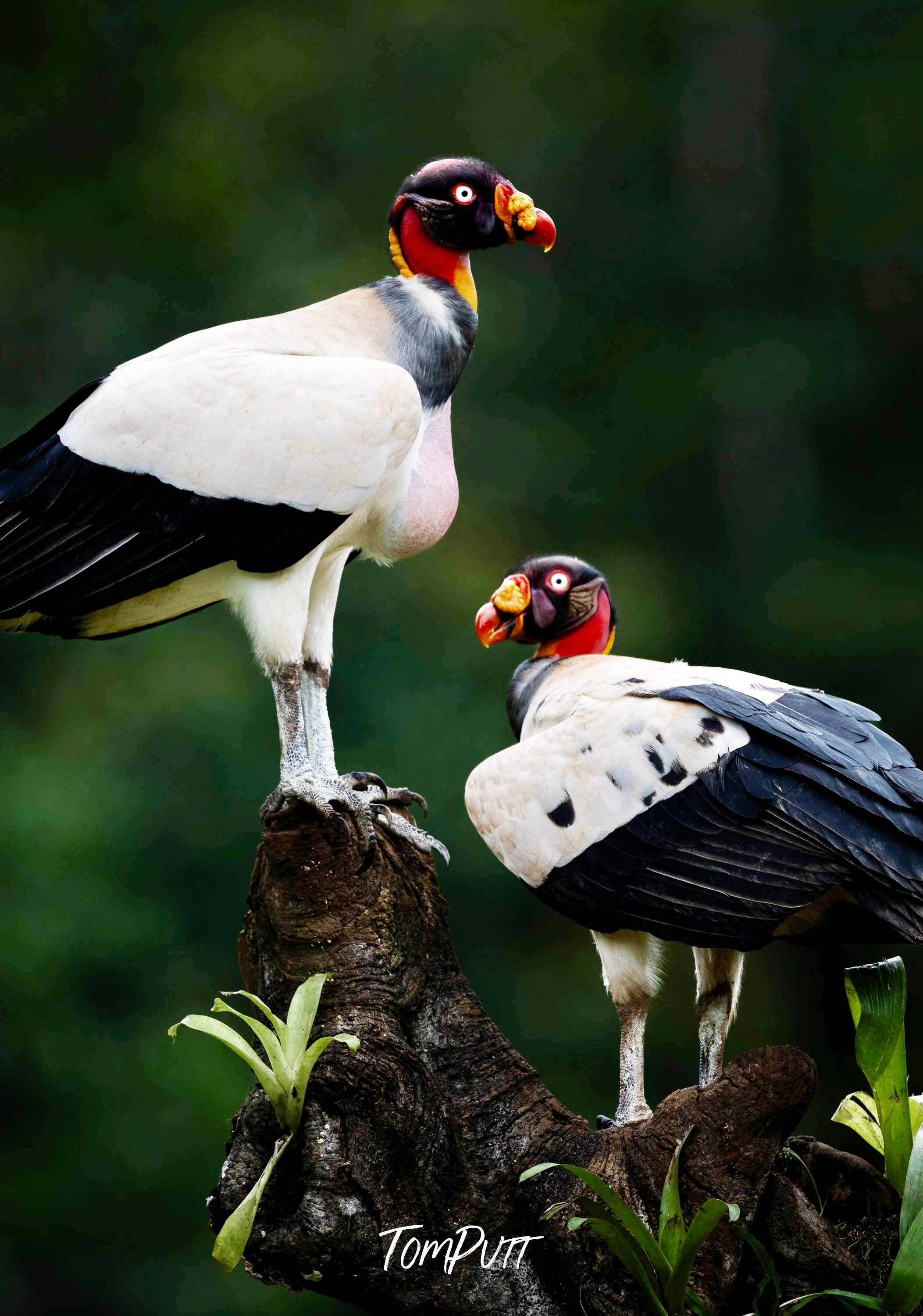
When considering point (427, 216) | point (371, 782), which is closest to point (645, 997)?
point (371, 782)

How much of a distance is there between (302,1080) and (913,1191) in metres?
1.13

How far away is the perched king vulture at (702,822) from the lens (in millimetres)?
2566

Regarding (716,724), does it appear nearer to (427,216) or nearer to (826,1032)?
(427,216)

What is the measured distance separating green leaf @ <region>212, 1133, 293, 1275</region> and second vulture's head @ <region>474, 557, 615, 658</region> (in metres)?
1.35

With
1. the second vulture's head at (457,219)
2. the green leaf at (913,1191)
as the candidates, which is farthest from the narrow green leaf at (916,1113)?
the second vulture's head at (457,219)

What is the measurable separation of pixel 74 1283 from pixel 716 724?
5.80m

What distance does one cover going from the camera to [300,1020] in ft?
8.57

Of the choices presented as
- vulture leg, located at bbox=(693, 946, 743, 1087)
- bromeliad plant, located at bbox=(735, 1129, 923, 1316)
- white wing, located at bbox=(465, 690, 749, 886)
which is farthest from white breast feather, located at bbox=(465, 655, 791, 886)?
bromeliad plant, located at bbox=(735, 1129, 923, 1316)

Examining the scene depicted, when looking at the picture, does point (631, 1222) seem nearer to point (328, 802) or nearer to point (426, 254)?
point (328, 802)

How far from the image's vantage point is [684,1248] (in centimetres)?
244

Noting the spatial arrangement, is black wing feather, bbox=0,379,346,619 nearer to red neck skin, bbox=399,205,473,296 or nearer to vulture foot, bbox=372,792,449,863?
vulture foot, bbox=372,792,449,863

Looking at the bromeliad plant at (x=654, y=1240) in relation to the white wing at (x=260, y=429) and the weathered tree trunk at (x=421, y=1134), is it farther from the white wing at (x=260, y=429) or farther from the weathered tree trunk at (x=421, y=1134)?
the white wing at (x=260, y=429)

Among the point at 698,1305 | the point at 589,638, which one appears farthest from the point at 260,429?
the point at 698,1305

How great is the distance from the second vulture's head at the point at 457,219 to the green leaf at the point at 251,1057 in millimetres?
1704
